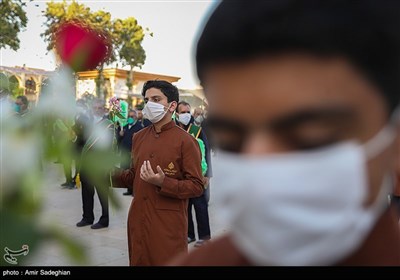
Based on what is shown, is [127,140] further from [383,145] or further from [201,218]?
[383,145]

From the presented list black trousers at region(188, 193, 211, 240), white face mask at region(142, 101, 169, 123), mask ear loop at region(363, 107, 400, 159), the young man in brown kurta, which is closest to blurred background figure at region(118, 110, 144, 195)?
the young man in brown kurta

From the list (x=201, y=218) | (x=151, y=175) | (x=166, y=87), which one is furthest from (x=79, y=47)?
Result: (x=201, y=218)

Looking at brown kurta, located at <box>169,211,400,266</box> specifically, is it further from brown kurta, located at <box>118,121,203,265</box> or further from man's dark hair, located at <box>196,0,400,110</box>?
brown kurta, located at <box>118,121,203,265</box>

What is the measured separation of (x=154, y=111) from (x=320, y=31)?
273cm

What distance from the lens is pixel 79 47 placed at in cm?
84

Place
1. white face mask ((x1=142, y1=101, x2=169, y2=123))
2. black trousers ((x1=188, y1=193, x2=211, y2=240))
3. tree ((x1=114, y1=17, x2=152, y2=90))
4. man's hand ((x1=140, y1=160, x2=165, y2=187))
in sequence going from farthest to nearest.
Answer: black trousers ((x1=188, y1=193, x2=211, y2=240)) → white face mask ((x1=142, y1=101, x2=169, y2=123)) → man's hand ((x1=140, y1=160, x2=165, y2=187)) → tree ((x1=114, y1=17, x2=152, y2=90))

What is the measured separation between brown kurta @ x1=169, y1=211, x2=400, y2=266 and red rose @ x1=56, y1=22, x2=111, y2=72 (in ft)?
1.65

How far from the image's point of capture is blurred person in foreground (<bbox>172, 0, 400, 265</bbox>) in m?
0.85

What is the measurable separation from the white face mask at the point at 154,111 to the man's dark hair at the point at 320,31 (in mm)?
2578

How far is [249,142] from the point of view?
0.89m

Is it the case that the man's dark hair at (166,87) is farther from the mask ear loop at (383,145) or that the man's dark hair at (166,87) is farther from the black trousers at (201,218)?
the mask ear loop at (383,145)

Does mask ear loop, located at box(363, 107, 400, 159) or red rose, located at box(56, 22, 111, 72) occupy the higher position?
red rose, located at box(56, 22, 111, 72)
